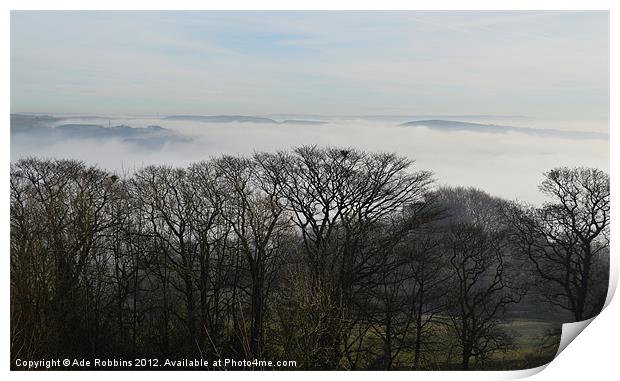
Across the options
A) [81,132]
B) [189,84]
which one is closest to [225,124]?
[189,84]

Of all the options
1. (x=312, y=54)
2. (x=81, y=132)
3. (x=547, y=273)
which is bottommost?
(x=547, y=273)

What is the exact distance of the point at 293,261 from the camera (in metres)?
9.38

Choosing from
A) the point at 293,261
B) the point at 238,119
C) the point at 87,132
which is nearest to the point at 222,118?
the point at 238,119

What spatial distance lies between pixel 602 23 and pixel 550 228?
167 centimetres

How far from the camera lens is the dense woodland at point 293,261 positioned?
9.31 m

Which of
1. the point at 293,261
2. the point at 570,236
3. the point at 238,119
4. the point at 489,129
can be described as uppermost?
the point at 238,119

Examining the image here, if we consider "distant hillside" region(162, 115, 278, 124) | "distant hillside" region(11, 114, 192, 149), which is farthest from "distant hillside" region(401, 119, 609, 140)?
"distant hillside" region(11, 114, 192, 149)

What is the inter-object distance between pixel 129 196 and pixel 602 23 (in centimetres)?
401

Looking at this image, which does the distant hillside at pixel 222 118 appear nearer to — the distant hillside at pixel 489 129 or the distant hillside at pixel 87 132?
the distant hillside at pixel 87 132

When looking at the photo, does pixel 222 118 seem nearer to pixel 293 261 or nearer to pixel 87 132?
pixel 87 132

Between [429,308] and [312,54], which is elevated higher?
[312,54]

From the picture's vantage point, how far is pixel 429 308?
367 inches

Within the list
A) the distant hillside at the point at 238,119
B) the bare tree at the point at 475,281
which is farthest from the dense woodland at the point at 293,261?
the distant hillside at the point at 238,119

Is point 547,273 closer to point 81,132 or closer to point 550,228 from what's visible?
point 550,228
